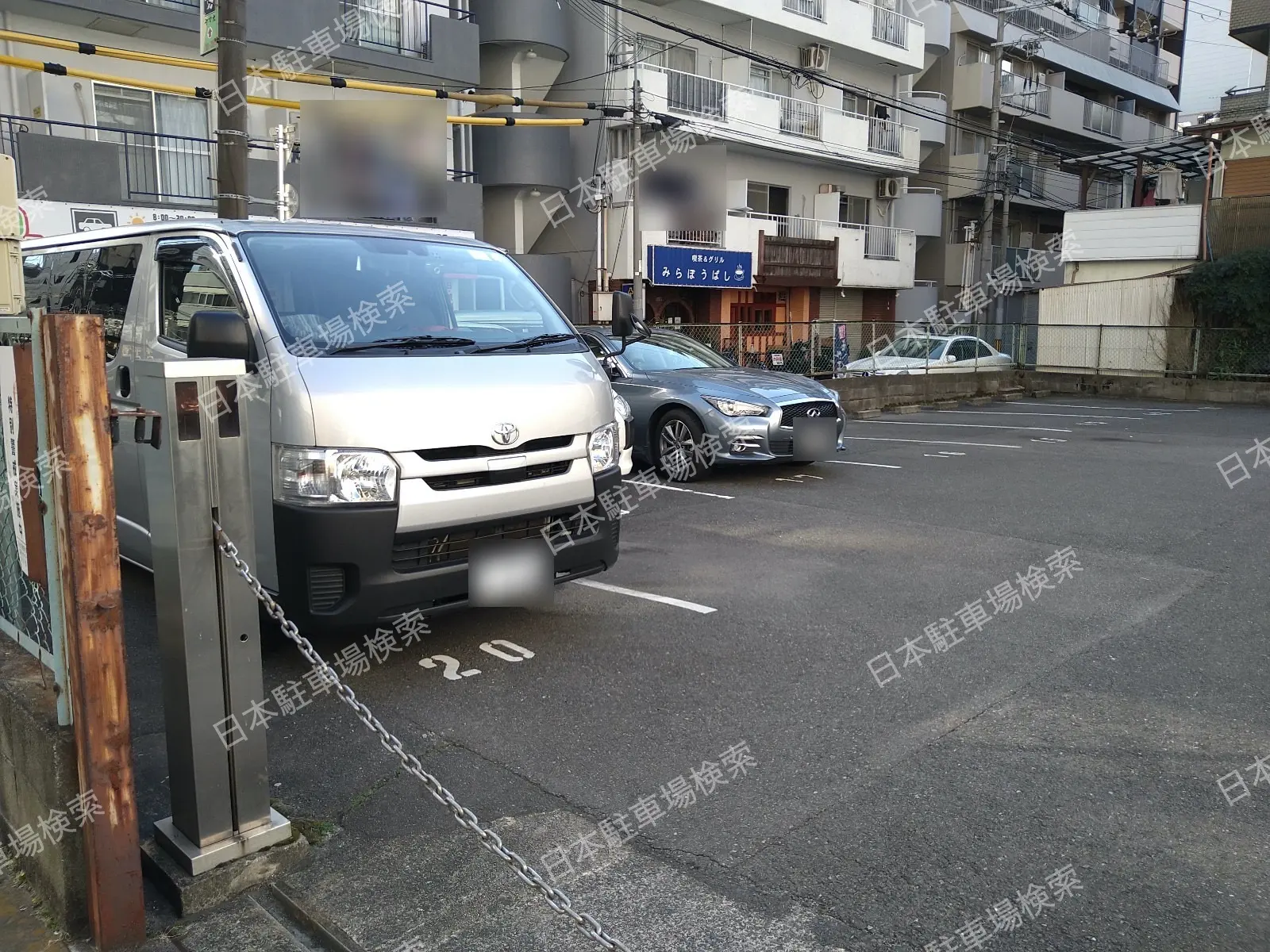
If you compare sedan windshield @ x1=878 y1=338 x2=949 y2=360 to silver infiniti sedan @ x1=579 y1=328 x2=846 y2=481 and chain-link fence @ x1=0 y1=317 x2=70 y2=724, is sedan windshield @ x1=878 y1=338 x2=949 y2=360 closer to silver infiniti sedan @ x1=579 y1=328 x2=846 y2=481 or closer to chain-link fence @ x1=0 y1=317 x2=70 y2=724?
silver infiniti sedan @ x1=579 y1=328 x2=846 y2=481

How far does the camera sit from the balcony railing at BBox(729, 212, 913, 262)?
Answer: 26750 mm

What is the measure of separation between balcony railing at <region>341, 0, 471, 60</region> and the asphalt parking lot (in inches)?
553

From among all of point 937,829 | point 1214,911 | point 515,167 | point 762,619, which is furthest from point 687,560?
point 515,167

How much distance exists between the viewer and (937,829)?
3359 mm

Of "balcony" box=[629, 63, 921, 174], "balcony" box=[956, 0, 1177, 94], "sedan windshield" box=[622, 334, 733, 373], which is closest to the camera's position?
"sedan windshield" box=[622, 334, 733, 373]

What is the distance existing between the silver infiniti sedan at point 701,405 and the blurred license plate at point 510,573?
16.9ft

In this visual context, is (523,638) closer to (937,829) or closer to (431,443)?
(431,443)

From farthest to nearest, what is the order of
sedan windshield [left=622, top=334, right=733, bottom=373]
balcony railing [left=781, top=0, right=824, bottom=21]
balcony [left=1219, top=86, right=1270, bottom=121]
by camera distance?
balcony railing [left=781, top=0, right=824, bottom=21] → balcony [left=1219, top=86, right=1270, bottom=121] → sedan windshield [left=622, top=334, right=733, bottom=373]

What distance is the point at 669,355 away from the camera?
10.9 metres

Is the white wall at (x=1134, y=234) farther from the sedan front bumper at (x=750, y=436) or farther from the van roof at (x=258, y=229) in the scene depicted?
the van roof at (x=258, y=229)

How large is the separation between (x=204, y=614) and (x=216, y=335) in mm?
1443

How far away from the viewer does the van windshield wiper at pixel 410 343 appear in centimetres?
457

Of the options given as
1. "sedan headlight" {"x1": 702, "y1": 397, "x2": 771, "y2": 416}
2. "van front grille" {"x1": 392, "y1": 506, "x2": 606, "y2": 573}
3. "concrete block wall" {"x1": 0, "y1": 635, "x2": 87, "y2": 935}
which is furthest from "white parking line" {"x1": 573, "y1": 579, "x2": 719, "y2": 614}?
"sedan headlight" {"x1": 702, "y1": 397, "x2": 771, "y2": 416}

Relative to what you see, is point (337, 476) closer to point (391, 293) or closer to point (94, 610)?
point (391, 293)
